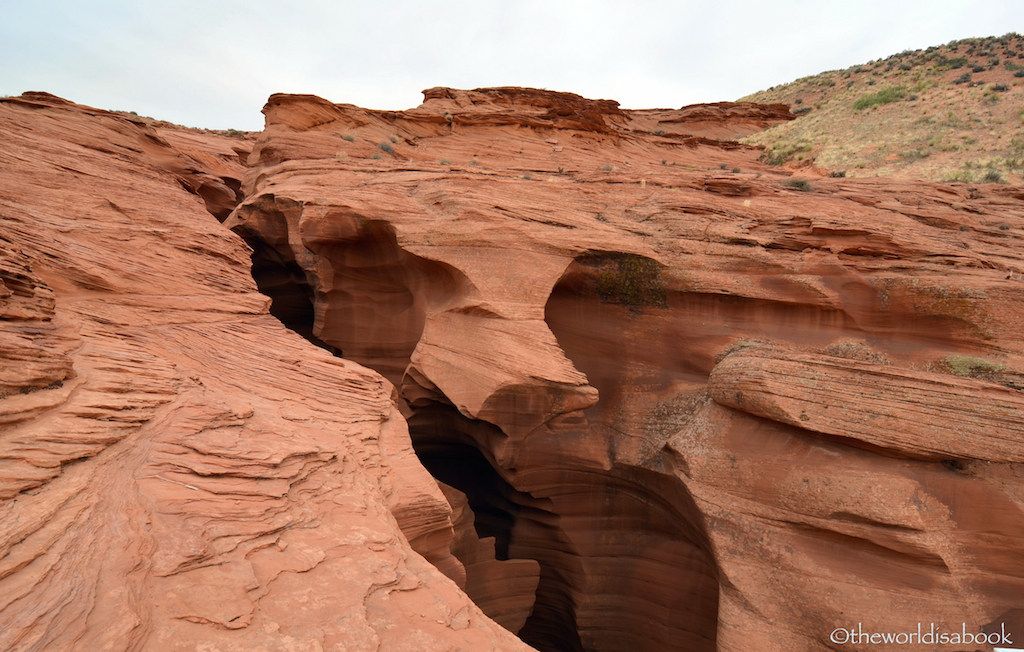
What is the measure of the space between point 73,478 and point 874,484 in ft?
30.0

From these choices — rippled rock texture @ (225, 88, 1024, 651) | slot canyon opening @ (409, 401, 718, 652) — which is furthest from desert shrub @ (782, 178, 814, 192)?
slot canyon opening @ (409, 401, 718, 652)

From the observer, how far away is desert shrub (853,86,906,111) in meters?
29.5

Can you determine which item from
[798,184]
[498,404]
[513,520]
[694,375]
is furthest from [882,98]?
[498,404]

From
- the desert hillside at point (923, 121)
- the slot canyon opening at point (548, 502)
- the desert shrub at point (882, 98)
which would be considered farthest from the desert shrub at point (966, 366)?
the desert shrub at point (882, 98)

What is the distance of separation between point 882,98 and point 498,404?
33.0 meters

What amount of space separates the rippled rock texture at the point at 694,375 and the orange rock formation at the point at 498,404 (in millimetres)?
53

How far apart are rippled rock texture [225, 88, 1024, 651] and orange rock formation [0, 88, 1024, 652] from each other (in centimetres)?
5

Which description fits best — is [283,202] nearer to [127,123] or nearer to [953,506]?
[127,123]

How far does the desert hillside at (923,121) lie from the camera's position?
818 inches

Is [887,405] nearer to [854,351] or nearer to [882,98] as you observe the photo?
[854,351]

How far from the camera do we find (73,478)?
12.5ft

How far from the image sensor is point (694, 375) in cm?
1032

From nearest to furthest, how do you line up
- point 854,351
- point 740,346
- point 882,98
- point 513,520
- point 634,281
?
point 854,351
point 740,346
point 634,281
point 513,520
point 882,98

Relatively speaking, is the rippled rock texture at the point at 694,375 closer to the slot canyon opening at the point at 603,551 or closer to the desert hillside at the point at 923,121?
the slot canyon opening at the point at 603,551
